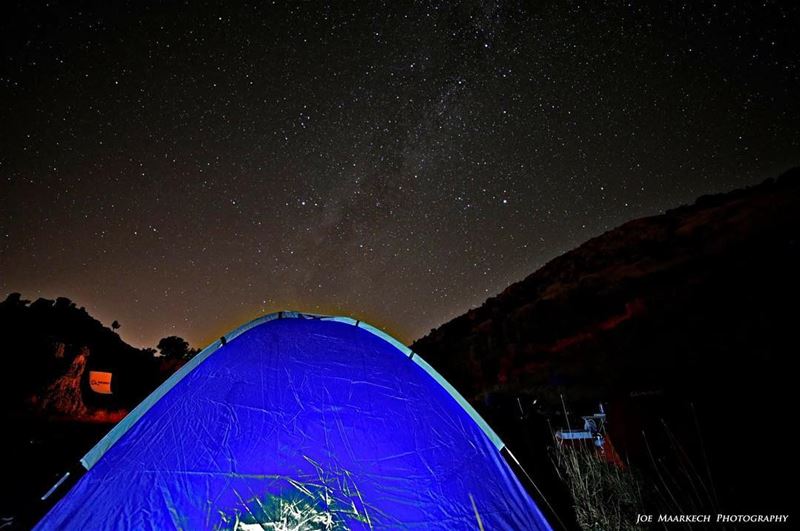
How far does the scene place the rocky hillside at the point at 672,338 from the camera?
378 centimetres

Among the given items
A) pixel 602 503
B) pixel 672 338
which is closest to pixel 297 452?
pixel 602 503

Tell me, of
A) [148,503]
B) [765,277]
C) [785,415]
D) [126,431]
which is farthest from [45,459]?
[765,277]

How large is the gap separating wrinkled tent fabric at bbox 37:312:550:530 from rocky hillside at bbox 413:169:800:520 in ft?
5.49

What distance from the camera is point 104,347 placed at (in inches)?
977

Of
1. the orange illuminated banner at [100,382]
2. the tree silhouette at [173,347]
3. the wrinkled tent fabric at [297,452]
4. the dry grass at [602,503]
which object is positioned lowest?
the dry grass at [602,503]

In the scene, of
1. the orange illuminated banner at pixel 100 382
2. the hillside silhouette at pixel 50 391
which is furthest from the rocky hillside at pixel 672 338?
the orange illuminated banner at pixel 100 382

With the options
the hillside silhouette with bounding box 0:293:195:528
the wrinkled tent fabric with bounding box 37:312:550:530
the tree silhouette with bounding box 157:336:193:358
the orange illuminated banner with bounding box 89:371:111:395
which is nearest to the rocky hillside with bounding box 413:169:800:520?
the wrinkled tent fabric with bounding box 37:312:550:530

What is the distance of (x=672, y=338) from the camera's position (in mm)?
15656

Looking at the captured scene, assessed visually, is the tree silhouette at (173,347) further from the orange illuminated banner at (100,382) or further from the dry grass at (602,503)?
the dry grass at (602,503)

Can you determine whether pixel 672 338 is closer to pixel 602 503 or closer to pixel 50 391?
pixel 602 503

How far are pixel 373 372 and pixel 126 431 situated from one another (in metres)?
2.05

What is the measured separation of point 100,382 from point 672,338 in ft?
79.6

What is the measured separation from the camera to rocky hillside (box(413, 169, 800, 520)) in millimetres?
3783

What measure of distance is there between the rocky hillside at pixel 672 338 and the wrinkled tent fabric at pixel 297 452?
1.67 meters
